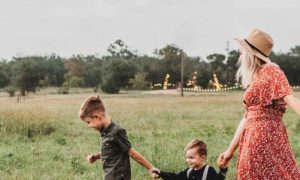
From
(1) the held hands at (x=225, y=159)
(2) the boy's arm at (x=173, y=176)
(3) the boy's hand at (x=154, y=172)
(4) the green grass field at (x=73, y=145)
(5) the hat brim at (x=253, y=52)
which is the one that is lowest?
(4) the green grass field at (x=73, y=145)

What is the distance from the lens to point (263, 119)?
15.1ft

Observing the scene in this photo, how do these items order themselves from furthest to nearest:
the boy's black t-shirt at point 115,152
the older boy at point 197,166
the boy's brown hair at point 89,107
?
the older boy at point 197,166
the boy's black t-shirt at point 115,152
the boy's brown hair at point 89,107

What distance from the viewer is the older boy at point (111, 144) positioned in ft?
15.9

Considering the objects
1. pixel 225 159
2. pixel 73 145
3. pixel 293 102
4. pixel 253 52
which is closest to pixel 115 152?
pixel 225 159

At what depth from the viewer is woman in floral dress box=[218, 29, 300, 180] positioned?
4.56 meters

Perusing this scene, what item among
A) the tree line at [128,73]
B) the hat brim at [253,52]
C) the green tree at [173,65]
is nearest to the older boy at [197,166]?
the hat brim at [253,52]

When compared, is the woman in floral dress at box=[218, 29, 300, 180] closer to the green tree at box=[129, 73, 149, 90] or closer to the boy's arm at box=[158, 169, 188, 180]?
the boy's arm at box=[158, 169, 188, 180]

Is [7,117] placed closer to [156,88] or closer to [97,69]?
[156,88]

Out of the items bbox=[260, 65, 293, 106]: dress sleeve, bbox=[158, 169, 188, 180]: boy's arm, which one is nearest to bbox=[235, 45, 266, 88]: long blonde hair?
bbox=[260, 65, 293, 106]: dress sleeve

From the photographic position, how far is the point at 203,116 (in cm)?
2334

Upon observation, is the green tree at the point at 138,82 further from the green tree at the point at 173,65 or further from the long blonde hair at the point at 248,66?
the long blonde hair at the point at 248,66

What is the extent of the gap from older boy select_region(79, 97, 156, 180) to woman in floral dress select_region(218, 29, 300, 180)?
37.9 inches

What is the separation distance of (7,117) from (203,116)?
9.36 m

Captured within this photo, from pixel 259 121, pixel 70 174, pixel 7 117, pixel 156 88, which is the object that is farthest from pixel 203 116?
pixel 156 88
